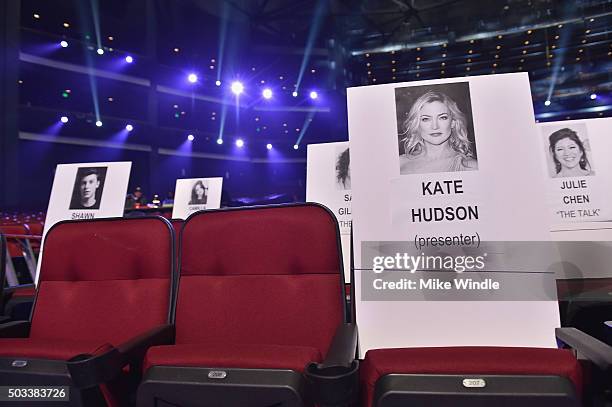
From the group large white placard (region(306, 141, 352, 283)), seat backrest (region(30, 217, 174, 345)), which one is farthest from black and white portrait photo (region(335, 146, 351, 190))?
seat backrest (region(30, 217, 174, 345))

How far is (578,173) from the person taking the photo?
199 centimetres

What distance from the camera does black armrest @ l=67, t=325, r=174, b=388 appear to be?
0.97 meters

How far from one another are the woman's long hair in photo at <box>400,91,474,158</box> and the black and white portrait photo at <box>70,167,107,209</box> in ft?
6.77

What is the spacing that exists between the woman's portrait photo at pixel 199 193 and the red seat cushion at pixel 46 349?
2.81 meters

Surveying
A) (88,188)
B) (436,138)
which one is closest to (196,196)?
(88,188)

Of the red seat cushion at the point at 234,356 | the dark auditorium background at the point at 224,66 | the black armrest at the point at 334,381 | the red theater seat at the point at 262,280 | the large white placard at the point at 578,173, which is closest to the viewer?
the black armrest at the point at 334,381

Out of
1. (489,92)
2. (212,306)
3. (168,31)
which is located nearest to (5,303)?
(212,306)

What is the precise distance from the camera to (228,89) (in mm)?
14281

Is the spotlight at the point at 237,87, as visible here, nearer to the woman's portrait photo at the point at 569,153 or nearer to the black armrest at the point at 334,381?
the woman's portrait photo at the point at 569,153

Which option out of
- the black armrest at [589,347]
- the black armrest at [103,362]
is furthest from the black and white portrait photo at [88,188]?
the black armrest at [589,347]

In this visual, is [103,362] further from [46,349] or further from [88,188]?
[88,188]

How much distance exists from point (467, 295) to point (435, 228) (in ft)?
0.72

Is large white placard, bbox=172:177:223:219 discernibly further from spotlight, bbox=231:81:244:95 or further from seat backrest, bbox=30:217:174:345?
spotlight, bbox=231:81:244:95

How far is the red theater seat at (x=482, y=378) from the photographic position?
0.84 meters
